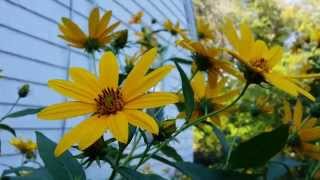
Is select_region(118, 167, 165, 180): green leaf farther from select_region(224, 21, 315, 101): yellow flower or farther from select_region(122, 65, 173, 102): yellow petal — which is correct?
select_region(224, 21, 315, 101): yellow flower

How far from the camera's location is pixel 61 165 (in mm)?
771

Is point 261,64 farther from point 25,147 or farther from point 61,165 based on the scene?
point 25,147

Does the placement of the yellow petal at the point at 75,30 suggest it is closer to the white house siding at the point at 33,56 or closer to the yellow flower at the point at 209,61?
the yellow flower at the point at 209,61

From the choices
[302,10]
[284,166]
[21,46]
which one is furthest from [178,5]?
[302,10]

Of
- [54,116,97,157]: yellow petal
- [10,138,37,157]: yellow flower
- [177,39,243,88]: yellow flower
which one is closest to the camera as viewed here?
[54,116,97,157]: yellow petal

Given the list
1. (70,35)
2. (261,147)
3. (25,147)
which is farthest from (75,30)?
(25,147)

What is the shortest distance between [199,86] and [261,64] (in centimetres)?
18

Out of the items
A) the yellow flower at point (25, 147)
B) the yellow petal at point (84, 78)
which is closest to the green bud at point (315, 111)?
the yellow petal at point (84, 78)

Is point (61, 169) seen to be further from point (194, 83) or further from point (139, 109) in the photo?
point (194, 83)

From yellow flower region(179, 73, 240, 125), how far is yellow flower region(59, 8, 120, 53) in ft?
0.64

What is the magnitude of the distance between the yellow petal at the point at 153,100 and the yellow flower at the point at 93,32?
40cm

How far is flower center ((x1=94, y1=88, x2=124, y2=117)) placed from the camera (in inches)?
28.0

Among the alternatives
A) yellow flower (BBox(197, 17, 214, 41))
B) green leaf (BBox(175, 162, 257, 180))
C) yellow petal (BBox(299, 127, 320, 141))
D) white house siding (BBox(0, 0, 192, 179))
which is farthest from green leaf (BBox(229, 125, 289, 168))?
white house siding (BBox(0, 0, 192, 179))

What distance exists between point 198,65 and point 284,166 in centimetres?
28
